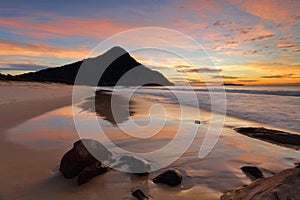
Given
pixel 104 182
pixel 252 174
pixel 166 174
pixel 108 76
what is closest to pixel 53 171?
pixel 104 182

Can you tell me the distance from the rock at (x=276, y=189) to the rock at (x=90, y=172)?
1984mm

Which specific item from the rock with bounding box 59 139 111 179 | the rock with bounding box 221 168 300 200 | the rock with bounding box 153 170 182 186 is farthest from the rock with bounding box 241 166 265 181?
the rock with bounding box 59 139 111 179

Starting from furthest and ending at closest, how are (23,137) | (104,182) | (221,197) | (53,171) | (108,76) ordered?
(108,76) < (23,137) < (53,171) < (104,182) < (221,197)

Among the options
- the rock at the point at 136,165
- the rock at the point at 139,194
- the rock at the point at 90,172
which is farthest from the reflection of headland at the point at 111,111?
the rock at the point at 139,194

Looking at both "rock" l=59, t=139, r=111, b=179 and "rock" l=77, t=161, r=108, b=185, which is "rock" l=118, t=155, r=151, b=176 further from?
"rock" l=59, t=139, r=111, b=179

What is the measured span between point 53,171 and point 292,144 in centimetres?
580

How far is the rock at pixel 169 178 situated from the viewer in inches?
138

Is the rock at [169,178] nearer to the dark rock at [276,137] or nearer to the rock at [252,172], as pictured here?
the rock at [252,172]

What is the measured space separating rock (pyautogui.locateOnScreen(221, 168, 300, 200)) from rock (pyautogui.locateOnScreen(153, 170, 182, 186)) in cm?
85

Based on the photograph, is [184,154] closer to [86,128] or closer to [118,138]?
[118,138]

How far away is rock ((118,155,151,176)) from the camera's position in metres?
3.82

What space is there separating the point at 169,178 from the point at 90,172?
1.21 metres

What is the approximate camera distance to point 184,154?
506 centimetres

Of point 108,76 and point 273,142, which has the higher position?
point 108,76
